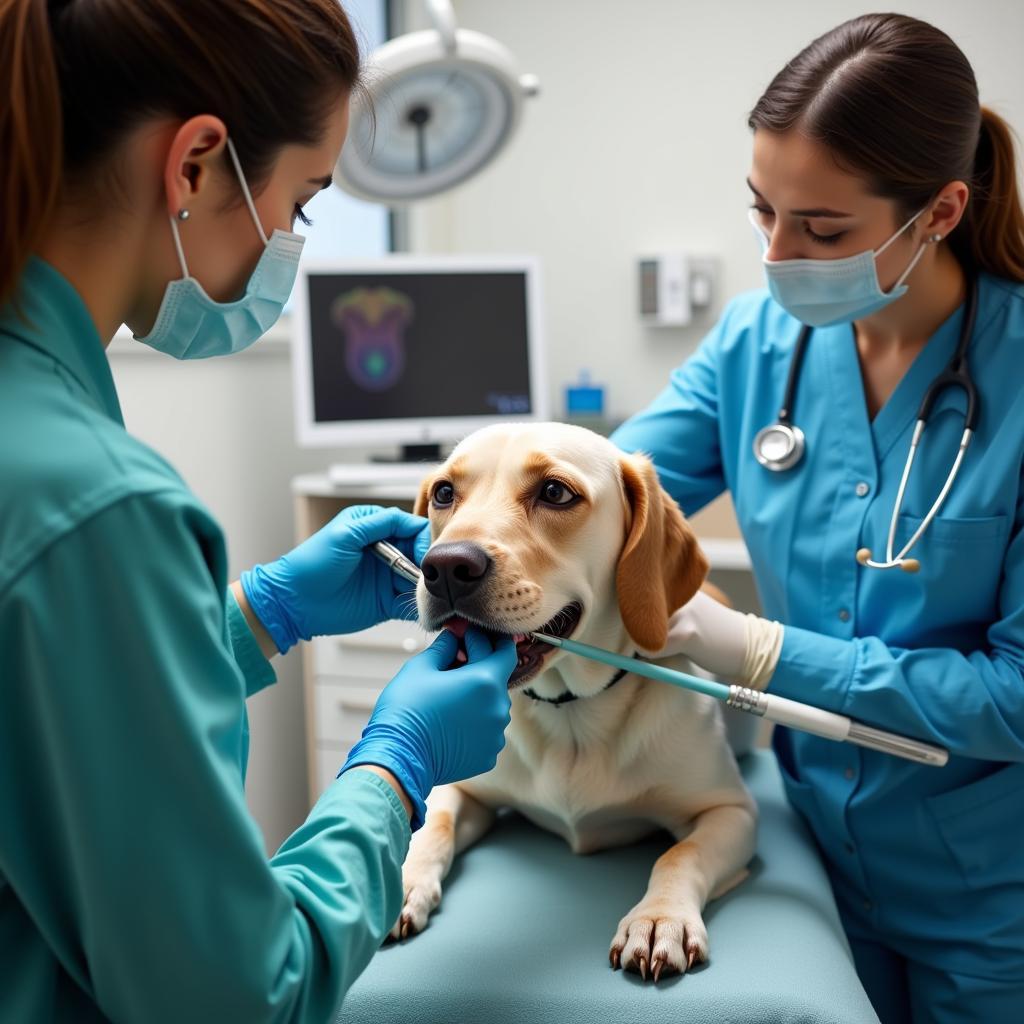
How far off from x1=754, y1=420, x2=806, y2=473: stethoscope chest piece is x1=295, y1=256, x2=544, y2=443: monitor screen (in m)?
1.28

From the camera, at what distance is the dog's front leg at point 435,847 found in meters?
1.02

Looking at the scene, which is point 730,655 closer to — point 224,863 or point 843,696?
point 843,696

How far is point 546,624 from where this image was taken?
1062mm

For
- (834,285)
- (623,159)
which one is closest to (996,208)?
(834,285)

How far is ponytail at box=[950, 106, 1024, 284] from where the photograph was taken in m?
1.28

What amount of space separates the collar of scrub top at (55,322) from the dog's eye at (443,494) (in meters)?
0.50

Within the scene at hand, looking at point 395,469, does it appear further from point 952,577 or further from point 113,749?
point 113,749

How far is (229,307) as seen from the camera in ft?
2.79

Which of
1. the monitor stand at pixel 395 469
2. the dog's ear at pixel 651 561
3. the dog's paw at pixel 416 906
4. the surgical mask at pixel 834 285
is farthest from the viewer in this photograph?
the monitor stand at pixel 395 469

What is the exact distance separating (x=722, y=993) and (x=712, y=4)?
2.64m

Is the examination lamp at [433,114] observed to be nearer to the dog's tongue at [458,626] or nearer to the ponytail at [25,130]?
the dog's tongue at [458,626]

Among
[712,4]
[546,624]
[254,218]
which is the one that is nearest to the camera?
[254,218]

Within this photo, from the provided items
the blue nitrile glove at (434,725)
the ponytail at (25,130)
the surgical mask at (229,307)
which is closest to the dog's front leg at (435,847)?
the blue nitrile glove at (434,725)

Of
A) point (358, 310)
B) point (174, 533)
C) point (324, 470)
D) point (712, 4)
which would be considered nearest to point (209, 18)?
point (174, 533)
